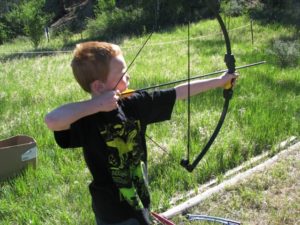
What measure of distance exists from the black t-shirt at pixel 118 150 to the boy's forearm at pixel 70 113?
0.27 feet

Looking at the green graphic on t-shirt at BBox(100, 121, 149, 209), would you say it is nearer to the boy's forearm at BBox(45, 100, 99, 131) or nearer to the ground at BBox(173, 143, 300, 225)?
the boy's forearm at BBox(45, 100, 99, 131)

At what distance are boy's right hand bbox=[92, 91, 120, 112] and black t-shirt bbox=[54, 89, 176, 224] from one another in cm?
12

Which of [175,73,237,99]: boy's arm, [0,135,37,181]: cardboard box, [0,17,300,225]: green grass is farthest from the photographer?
[0,135,37,181]: cardboard box

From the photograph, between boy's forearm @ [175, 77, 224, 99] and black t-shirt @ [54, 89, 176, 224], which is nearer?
black t-shirt @ [54, 89, 176, 224]

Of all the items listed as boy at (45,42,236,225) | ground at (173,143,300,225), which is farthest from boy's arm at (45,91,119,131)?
ground at (173,143,300,225)

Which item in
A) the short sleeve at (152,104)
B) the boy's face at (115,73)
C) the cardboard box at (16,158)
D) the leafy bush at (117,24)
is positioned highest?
the boy's face at (115,73)

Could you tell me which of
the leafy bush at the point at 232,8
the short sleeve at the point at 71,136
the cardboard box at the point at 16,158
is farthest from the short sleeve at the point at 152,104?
the leafy bush at the point at 232,8

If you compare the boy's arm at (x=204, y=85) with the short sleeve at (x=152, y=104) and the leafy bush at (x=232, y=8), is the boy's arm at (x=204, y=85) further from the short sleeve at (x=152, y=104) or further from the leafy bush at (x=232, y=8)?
the leafy bush at (x=232, y=8)

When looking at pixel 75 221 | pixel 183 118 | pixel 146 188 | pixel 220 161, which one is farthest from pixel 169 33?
pixel 146 188

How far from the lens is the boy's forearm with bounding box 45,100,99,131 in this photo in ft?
5.56

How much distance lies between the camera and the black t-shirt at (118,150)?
1.82 metres

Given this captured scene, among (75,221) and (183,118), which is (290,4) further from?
(75,221)

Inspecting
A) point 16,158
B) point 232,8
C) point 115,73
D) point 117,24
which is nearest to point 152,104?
point 115,73

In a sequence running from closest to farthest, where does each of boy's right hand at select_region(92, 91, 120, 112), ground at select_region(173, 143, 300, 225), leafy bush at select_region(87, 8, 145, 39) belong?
1. boy's right hand at select_region(92, 91, 120, 112)
2. ground at select_region(173, 143, 300, 225)
3. leafy bush at select_region(87, 8, 145, 39)
